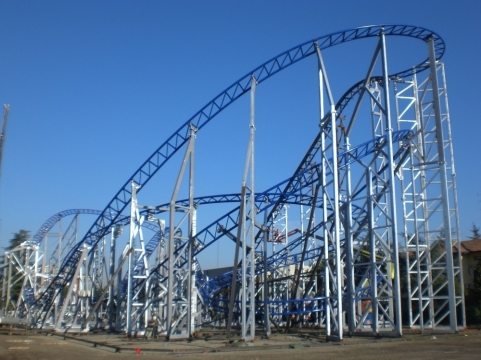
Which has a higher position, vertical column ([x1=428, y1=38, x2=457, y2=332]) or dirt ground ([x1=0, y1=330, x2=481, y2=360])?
vertical column ([x1=428, y1=38, x2=457, y2=332])

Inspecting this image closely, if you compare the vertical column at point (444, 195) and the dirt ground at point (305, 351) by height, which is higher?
the vertical column at point (444, 195)

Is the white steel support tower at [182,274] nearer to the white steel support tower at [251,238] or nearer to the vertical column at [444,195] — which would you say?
the white steel support tower at [251,238]

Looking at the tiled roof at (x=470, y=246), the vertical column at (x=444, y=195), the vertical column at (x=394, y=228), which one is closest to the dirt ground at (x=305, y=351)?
the vertical column at (x=394, y=228)

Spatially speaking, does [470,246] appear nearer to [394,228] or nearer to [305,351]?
[394,228]

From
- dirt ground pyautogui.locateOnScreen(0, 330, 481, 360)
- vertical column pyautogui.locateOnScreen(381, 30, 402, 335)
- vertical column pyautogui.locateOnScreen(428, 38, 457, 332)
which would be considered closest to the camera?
dirt ground pyautogui.locateOnScreen(0, 330, 481, 360)

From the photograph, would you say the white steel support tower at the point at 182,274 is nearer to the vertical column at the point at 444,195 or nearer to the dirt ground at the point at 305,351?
the dirt ground at the point at 305,351

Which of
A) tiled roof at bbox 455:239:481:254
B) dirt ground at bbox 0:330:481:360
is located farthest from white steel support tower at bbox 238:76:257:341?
tiled roof at bbox 455:239:481:254

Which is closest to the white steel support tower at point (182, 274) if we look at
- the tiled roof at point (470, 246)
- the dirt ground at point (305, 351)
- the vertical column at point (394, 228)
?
the dirt ground at point (305, 351)

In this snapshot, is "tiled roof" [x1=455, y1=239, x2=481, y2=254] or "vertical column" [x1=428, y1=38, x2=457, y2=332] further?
"tiled roof" [x1=455, y1=239, x2=481, y2=254]

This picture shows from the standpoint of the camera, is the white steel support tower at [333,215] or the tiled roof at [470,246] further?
the tiled roof at [470,246]

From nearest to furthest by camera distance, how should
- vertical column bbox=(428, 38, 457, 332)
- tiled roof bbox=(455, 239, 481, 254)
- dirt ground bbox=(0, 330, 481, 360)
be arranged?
dirt ground bbox=(0, 330, 481, 360) < vertical column bbox=(428, 38, 457, 332) < tiled roof bbox=(455, 239, 481, 254)

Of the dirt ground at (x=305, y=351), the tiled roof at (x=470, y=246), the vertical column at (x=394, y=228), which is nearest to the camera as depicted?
the dirt ground at (x=305, y=351)

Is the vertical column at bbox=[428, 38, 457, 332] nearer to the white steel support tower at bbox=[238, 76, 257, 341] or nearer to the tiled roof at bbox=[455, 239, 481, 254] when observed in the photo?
the white steel support tower at bbox=[238, 76, 257, 341]

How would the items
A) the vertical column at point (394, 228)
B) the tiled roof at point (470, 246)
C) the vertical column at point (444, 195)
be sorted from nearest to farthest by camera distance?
the vertical column at point (394, 228) < the vertical column at point (444, 195) < the tiled roof at point (470, 246)
